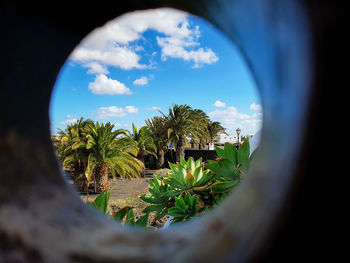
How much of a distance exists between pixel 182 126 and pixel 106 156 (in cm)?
774

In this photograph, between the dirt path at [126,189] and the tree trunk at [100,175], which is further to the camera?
the tree trunk at [100,175]

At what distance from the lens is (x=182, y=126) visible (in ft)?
61.4

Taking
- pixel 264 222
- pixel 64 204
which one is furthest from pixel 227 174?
pixel 264 222

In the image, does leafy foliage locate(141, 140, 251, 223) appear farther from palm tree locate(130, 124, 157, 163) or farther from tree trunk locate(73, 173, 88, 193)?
palm tree locate(130, 124, 157, 163)

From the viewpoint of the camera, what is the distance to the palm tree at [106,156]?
12328mm

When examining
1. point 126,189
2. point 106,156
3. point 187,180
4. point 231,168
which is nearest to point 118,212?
point 187,180

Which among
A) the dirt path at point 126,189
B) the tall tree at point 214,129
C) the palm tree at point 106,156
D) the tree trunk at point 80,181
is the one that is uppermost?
the tall tree at point 214,129

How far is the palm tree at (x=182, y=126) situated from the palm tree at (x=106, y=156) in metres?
5.98

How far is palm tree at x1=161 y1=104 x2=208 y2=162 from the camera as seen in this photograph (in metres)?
18.7

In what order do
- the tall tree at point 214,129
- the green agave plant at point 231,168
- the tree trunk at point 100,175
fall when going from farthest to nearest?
the tall tree at point 214,129, the tree trunk at point 100,175, the green agave plant at point 231,168

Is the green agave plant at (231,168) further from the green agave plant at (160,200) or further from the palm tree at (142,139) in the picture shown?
the palm tree at (142,139)

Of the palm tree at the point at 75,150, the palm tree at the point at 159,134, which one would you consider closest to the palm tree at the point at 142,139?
the palm tree at the point at 159,134

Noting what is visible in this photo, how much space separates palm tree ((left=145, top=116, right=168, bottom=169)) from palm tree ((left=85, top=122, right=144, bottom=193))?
22.7 ft

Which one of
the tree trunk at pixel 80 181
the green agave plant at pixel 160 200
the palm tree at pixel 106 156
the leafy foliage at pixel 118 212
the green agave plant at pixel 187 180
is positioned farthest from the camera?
the tree trunk at pixel 80 181
